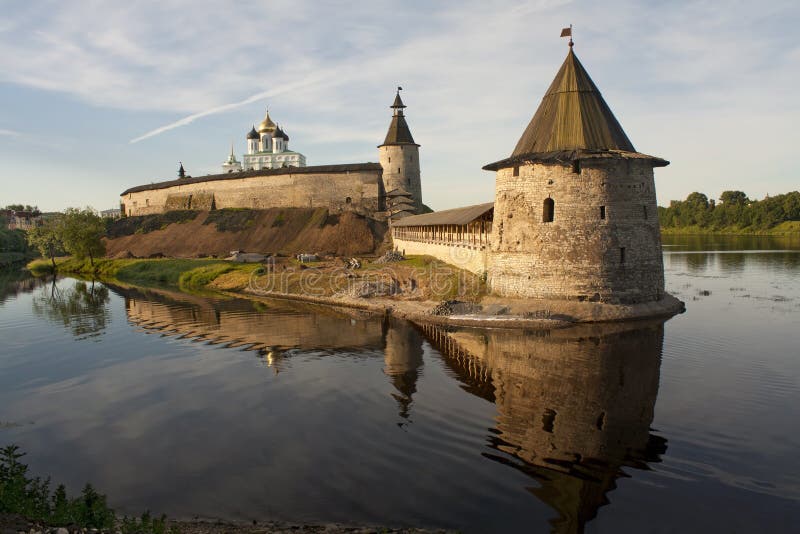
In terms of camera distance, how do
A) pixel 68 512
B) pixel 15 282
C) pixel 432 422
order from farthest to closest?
pixel 15 282 → pixel 432 422 → pixel 68 512

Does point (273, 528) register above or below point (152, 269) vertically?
below

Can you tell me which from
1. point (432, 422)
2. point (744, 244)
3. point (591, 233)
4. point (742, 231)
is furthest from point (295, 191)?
point (742, 231)

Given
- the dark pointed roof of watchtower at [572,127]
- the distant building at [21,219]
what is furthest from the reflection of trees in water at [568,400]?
the distant building at [21,219]

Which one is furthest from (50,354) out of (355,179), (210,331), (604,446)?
(355,179)

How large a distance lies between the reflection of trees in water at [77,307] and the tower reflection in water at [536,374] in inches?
73.5

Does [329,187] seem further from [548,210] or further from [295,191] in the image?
[548,210]

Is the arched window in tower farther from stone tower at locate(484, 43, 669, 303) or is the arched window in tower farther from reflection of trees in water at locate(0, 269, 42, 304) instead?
reflection of trees in water at locate(0, 269, 42, 304)

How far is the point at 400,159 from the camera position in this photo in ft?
177

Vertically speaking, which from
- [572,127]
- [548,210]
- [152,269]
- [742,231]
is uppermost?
[572,127]

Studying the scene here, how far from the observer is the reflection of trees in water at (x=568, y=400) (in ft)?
29.0

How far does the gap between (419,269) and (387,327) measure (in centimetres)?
730

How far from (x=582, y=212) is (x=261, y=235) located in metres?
39.1

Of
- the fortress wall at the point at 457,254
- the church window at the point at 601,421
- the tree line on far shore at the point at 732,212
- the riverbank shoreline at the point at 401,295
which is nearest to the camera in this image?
the church window at the point at 601,421

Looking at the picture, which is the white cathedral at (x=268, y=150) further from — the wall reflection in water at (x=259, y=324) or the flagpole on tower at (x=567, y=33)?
the flagpole on tower at (x=567, y=33)
